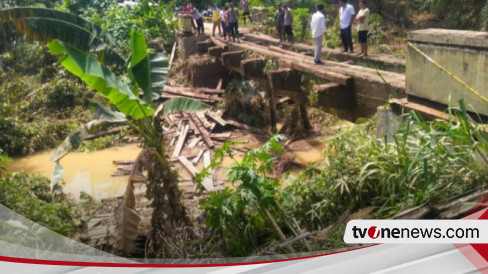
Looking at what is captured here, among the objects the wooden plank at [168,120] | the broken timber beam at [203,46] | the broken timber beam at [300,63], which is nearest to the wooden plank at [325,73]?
the broken timber beam at [300,63]

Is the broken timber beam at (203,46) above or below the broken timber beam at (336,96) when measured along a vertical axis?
above

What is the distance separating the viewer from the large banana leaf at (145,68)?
284 cm

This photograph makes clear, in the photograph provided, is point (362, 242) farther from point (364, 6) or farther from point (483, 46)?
point (364, 6)

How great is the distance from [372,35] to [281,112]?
1846 mm

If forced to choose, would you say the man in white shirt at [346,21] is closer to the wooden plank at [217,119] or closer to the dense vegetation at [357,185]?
the wooden plank at [217,119]

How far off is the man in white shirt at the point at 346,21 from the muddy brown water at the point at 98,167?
1019 millimetres

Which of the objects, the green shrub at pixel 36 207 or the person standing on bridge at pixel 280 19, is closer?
the green shrub at pixel 36 207

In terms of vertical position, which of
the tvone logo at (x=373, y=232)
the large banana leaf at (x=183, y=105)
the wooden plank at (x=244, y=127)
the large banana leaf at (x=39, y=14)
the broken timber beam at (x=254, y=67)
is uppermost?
the large banana leaf at (x=39, y=14)

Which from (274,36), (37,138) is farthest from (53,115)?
(274,36)

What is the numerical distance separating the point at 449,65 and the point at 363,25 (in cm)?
247

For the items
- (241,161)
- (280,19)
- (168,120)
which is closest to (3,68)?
(241,161)

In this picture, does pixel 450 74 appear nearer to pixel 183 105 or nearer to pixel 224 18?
pixel 183 105

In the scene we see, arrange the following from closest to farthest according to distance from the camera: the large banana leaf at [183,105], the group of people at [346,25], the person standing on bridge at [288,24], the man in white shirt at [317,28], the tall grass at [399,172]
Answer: the tall grass at [399,172]
the large banana leaf at [183,105]
the group of people at [346,25]
the man in white shirt at [317,28]
the person standing on bridge at [288,24]

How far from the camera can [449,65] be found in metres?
2.69
